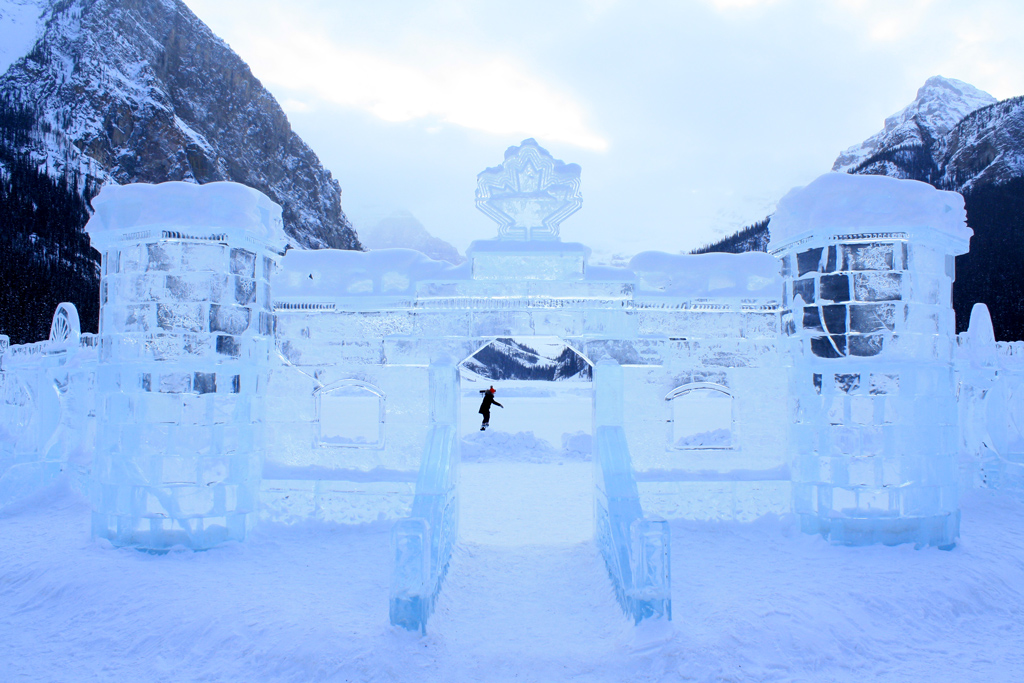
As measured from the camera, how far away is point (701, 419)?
64.6 feet

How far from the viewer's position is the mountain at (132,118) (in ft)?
123

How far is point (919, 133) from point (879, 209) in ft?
283

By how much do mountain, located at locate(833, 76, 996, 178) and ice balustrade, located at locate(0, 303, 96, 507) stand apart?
2135 inches

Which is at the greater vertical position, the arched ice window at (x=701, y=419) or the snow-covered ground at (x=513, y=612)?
the arched ice window at (x=701, y=419)

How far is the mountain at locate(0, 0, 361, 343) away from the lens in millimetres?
37594

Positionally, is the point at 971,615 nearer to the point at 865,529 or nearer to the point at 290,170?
the point at 865,529

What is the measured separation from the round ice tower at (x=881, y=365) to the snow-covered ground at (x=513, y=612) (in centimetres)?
48

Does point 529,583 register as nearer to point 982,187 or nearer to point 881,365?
point 881,365

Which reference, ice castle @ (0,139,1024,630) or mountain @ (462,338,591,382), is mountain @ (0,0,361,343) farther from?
ice castle @ (0,139,1024,630)

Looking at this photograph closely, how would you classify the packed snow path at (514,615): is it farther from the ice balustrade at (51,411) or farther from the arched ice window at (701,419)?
the ice balustrade at (51,411)

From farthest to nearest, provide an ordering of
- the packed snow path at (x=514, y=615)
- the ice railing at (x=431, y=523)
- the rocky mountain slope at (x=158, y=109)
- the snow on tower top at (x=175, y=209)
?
1. the rocky mountain slope at (x=158, y=109)
2. the snow on tower top at (x=175, y=209)
3. the ice railing at (x=431, y=523)
4. the packed snow path at (x=514, y=615)

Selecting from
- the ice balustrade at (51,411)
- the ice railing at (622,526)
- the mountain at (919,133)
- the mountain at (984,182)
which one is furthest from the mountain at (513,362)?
the mountain at (919,133)

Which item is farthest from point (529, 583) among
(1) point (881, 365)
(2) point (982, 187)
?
(2) point (982, 187)

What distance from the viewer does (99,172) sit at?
134 feet
